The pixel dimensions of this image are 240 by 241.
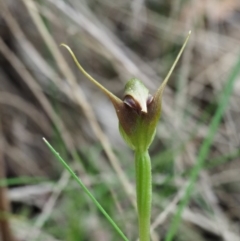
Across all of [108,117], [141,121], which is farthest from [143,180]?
[108,117]

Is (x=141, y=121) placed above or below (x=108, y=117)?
below

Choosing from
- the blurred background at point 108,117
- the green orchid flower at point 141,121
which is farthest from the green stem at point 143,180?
the blurred background at point 108,117

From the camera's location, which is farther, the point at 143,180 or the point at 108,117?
the point at 108,117

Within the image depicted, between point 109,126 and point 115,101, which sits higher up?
point 109,126

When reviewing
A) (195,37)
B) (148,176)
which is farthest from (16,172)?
(148,176)

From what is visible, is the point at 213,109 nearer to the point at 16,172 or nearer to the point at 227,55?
the point at 227,55

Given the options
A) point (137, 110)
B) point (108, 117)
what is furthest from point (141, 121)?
point (108, 117)

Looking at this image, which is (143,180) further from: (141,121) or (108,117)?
(108,117)

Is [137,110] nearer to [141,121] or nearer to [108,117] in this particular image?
[141,121]
